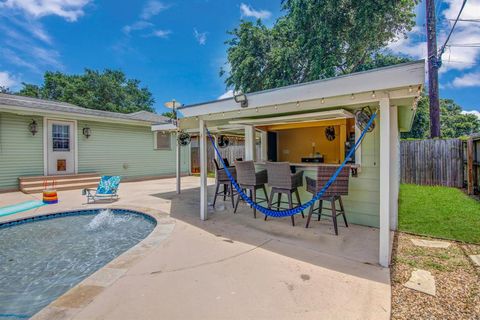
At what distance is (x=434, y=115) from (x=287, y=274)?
1043 centimetres

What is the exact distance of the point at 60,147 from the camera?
9008 mm

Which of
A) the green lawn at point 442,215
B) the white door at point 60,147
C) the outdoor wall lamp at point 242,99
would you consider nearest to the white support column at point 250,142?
the outdoor wall lamp at point 242,99

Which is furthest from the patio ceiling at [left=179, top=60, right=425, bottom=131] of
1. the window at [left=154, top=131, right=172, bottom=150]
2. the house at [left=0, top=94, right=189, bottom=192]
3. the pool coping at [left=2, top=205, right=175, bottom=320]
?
the window at [left=154, top=131, right=172, bottom=150]

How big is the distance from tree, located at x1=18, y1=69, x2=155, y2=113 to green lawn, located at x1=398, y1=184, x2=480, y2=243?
92.2 feet

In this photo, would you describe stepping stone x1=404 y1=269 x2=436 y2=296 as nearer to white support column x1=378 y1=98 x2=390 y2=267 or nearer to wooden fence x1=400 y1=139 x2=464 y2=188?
white support column x1=378 y1=98 x2=390 y2=267

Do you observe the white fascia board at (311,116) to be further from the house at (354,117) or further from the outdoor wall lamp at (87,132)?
the outdoor wall lamp at (87,132)

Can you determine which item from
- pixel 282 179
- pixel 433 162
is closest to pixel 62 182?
pixel 282 179

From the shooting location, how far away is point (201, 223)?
4590mm

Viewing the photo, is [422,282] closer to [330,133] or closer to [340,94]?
[340,94]

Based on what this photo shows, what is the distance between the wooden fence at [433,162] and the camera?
8.39m

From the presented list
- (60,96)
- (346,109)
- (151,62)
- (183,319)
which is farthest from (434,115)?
(60,96)

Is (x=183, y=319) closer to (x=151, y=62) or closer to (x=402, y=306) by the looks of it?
(x=402, y=306)

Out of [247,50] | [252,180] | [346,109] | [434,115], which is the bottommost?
[252,180]

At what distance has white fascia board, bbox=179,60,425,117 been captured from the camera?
2.50 m
